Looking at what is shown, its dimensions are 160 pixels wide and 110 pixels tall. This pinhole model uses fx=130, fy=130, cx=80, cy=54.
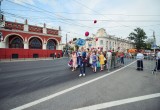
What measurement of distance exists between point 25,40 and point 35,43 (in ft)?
10.0

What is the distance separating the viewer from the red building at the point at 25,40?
995 inches

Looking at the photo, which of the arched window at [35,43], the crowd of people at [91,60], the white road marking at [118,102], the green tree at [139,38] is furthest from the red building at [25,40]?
the green tree at [139,38]

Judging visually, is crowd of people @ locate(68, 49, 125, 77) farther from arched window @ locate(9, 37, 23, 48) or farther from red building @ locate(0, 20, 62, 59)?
arched window @ locate(9, 37, 23, 48)

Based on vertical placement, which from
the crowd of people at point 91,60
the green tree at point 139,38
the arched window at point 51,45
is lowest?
the crowd of people at point 91,60

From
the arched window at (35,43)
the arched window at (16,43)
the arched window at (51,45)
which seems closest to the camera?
the arched window at (16,43)

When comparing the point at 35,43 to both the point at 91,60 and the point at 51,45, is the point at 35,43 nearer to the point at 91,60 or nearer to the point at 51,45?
the point at 51,45

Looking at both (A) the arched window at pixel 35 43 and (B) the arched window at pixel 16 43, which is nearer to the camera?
(B) the arched window at pixel 16 43

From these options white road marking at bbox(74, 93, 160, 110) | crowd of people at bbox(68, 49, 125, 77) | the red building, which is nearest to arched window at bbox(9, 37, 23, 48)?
the red building

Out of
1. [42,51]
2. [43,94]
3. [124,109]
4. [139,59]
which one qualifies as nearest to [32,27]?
[42,51]

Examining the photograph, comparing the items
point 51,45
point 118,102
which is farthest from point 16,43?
point 118,102

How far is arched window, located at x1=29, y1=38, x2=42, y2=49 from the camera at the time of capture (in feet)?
96.5

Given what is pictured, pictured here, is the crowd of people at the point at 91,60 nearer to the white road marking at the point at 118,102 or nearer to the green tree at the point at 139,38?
the white road marking at the point at 118,102

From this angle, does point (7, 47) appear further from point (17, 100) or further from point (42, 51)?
point (17, 100)

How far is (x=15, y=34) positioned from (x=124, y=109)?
27149 mm
